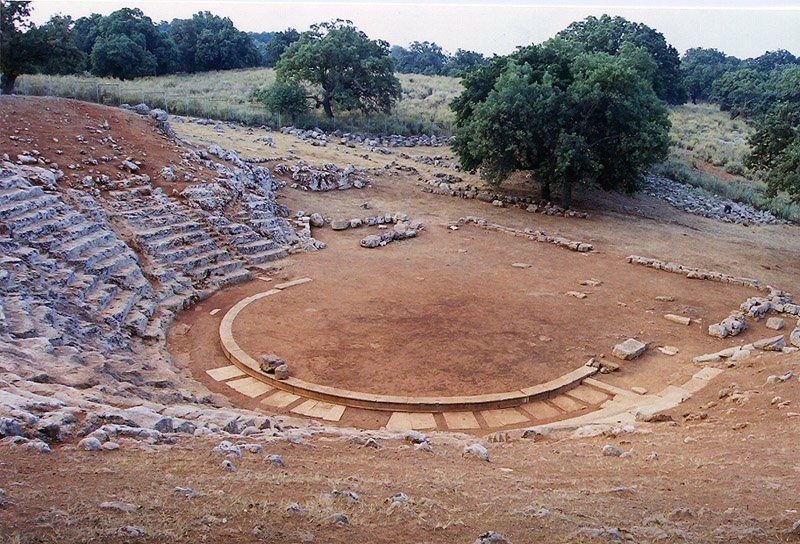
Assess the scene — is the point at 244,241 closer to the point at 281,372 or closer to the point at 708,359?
the point at 281,372

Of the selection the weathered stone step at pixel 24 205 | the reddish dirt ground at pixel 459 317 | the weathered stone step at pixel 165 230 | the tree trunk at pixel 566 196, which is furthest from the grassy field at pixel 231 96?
the reddish dirt ground at pixel 459 317

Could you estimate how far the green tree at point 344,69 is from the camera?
34156 mm

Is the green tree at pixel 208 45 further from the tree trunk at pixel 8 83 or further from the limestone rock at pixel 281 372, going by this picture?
the limestone rock at pixel 281 372

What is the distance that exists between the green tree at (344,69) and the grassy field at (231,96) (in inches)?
50.4

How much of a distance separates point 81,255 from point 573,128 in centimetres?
1625

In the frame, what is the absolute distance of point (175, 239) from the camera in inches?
589

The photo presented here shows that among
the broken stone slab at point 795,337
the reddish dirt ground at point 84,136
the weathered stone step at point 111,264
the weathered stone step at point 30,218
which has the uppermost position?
the reddish dirt ground at point 84,136

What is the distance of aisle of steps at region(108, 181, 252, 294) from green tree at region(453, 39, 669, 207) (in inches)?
414

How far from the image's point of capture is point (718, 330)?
12281 mm

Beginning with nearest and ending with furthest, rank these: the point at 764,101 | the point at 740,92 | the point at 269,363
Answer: the point at 269,363 → the point at 764,101 → the point at 740,92

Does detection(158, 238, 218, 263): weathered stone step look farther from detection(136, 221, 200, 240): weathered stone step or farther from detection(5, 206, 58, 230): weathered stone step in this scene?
detection(5, 206, 58, 230): weathered stone step

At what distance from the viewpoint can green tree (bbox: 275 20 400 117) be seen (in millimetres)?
34156

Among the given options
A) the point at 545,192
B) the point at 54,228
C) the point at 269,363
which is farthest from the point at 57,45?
the point at 269,363

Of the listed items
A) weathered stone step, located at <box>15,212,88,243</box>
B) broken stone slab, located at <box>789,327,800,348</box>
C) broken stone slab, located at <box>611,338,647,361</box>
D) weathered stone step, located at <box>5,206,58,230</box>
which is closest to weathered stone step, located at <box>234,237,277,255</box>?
weathered stone step, located at <box>15,212,88,243</box>
